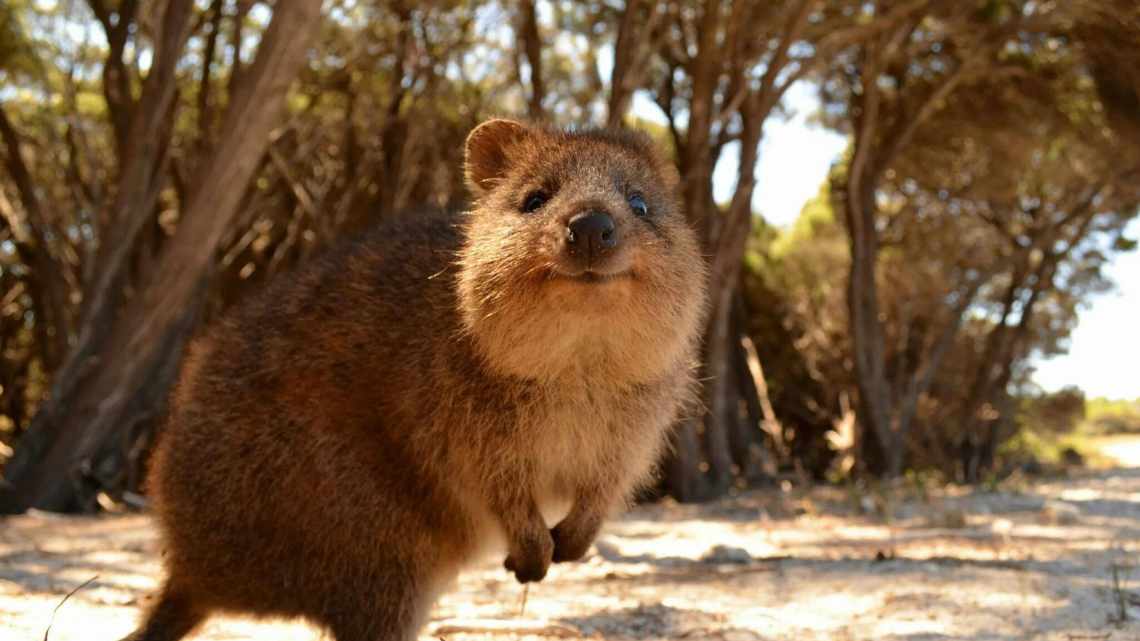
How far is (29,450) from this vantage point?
22.0ft

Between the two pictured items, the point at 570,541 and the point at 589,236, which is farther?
the point at 570,541

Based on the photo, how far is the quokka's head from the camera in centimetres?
273

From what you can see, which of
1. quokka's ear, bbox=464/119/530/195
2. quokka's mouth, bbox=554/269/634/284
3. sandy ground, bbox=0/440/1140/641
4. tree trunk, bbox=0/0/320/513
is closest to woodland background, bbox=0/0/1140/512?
tree trunk, bbox=0/0/320/513

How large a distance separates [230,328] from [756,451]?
8.46m

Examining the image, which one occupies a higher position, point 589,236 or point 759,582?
point 589,236

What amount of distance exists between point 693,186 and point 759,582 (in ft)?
14.7

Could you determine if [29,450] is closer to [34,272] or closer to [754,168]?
[34,272]

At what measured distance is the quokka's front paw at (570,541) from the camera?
327 cm

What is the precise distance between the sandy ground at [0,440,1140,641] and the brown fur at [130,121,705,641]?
1.77 feet

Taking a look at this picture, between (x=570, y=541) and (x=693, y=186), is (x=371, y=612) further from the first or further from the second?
(x=693, y=186)

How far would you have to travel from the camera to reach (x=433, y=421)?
Answer: 3.08 metres

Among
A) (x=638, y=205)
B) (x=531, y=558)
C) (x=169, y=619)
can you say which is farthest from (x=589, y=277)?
(x=169, y=619)

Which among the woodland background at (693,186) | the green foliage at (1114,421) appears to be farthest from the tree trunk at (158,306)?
the green foliage at (1114,421)

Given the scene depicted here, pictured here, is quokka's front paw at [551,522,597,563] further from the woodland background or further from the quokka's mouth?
the woodland background
